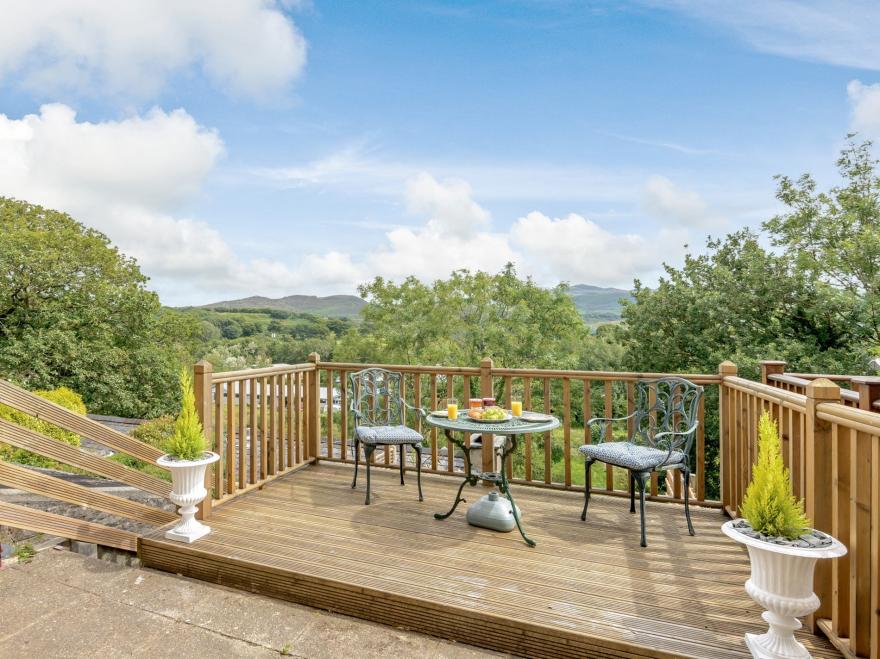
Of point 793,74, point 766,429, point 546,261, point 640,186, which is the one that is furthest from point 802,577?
→ point 546,261

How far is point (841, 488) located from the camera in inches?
72.9

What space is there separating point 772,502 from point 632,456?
123cm

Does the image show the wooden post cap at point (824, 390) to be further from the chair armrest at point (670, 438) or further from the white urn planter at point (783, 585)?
the chair armrest at point (670, 438)

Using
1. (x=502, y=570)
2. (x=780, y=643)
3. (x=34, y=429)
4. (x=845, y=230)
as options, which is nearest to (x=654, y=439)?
(x=502, y=570)

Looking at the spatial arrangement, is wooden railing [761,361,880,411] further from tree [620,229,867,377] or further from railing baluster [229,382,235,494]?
tree [620,229,867,377]

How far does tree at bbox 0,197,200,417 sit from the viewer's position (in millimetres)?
12305

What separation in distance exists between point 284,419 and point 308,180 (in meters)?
8.59

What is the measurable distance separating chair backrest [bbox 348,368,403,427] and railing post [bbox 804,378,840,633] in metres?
2.90

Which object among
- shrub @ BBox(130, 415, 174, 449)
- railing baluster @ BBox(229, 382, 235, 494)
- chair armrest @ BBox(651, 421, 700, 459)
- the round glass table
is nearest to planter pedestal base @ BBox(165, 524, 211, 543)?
railing baluster @ BBox(229, 382, 235, 494)

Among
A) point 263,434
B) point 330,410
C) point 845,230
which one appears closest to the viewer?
point 263,434

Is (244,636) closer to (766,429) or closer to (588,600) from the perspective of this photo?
(588,600)

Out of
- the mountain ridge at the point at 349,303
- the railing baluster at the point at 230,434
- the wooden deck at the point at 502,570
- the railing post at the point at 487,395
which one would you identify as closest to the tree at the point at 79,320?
the mountain ridge at the point at 349,303

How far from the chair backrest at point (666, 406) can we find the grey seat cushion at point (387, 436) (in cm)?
168

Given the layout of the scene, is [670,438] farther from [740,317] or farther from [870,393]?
[740,317]
